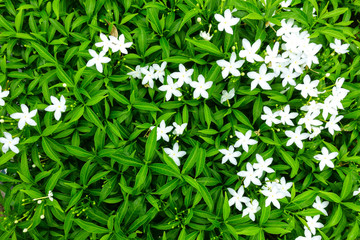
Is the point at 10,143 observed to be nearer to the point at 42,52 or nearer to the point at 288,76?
the point at 42,52

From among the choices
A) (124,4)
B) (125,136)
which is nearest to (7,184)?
(125,136)

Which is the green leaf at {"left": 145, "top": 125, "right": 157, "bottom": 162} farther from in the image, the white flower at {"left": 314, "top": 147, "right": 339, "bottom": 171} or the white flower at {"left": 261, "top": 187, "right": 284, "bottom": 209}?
the white flower at {"left": 314, "top": 147, "right": 339, "bottom": 171}

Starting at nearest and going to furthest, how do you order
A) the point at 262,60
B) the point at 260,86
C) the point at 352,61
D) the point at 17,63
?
1. the point at 262,60
2. the point at 260,86
3. the point at 17,63
4. the point at 352,61

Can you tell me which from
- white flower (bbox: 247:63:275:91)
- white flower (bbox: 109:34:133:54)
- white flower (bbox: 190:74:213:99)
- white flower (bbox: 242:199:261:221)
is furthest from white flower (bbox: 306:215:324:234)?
white flower (bbox: 109:34:133:54)

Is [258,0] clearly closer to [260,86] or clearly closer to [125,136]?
[260,86]

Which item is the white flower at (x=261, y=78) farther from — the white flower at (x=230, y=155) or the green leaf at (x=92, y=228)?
the green leaf at (x=92, y=228)

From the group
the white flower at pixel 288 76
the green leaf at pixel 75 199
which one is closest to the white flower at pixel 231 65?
the white flower at pixel 288 76
